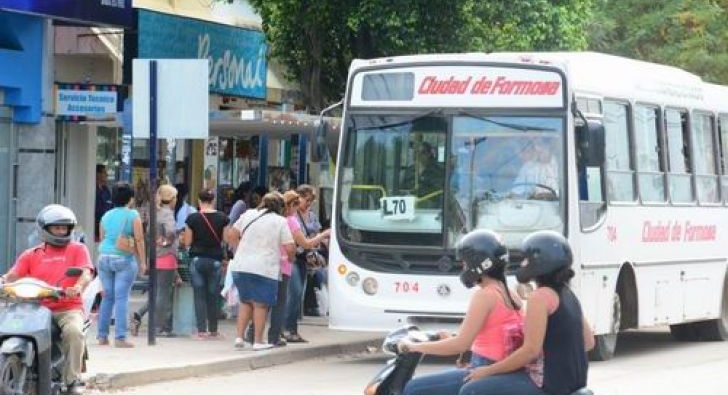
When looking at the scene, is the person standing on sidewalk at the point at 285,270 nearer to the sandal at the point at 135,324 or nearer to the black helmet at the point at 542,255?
the sandal at the point at 135,324

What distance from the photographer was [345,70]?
27.5 meters

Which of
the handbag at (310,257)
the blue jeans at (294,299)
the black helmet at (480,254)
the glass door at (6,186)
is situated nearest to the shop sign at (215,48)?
the glass door at (6,186)

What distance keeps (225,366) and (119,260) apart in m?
1.79

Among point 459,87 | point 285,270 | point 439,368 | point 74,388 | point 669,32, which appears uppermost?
point 669,32

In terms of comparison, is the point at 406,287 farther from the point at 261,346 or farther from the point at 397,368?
the point at 397,368

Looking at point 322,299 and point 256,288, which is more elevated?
point 256,288

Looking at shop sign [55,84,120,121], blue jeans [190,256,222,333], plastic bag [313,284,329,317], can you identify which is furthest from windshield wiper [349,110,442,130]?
shop sign [55,84,120,121]

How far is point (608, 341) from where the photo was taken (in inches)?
715

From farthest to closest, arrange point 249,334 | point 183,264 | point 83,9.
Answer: point 83,9, point 183,264, point 249,334

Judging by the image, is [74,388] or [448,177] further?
[448,177]

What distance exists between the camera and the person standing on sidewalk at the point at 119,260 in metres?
17.2

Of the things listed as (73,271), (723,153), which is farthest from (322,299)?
(73,271)

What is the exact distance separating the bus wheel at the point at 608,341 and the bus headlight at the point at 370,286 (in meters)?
2.66

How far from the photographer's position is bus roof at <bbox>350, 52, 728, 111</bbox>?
17.1 meters
